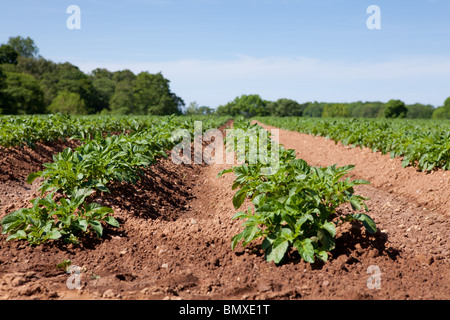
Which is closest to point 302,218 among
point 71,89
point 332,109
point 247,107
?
point 71,89

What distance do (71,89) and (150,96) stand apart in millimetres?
14813

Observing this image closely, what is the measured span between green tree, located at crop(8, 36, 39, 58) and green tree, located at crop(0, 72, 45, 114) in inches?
Result: 1453

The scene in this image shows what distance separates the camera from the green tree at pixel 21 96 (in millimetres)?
37062

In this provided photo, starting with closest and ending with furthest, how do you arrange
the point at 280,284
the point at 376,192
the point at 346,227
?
the point at 280,284 → the point at 346,227 → the point at 376,192

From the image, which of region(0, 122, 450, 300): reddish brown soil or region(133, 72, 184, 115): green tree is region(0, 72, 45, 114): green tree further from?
region(0, 122, 450, 300): reddish brown soil

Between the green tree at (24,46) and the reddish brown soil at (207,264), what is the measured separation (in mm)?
81895

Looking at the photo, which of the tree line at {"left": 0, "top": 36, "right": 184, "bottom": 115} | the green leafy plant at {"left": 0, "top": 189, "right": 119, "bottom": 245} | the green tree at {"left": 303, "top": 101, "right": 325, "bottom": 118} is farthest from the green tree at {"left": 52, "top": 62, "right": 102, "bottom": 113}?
the green tree at {"left": 303, "top": 101, "right": 325, "bottom": 118}

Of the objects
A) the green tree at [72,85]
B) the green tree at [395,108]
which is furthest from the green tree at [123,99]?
the green tree at [395,108]

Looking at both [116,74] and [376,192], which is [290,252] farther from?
[116,74]

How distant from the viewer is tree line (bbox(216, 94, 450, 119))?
86.6m

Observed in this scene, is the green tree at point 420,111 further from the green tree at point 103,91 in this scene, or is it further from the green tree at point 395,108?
the green tree at point 103,91
